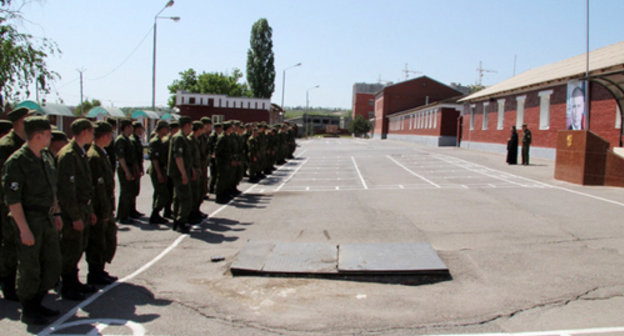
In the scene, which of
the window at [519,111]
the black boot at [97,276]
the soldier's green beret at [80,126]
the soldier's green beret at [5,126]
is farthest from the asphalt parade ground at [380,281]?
the window at [519,111]

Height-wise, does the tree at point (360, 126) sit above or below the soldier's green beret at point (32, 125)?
above

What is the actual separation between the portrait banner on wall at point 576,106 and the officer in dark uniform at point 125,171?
19.2 m

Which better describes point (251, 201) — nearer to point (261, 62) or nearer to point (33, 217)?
point (33, 217)

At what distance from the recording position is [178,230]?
8914 mm

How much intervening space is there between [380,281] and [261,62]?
68947mm

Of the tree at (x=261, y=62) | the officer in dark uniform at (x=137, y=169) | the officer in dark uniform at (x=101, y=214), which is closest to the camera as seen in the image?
the officer in dark uniform at (x=101, y=214)

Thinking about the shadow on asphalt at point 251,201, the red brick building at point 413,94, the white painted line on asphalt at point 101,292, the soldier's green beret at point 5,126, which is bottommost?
the white painted line on asphalt at point 101,292

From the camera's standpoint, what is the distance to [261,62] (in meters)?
72.5

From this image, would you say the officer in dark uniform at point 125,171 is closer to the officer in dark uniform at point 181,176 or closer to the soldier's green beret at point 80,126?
the officer in dark uniform at point 181,176

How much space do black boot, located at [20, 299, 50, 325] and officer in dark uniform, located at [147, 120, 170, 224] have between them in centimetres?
507

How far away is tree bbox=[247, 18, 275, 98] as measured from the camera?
72.5m

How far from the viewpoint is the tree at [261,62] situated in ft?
238

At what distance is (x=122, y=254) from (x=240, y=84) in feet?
291

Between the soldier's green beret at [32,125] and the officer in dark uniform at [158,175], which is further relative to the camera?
the officer in dark uniform at [158,175]
